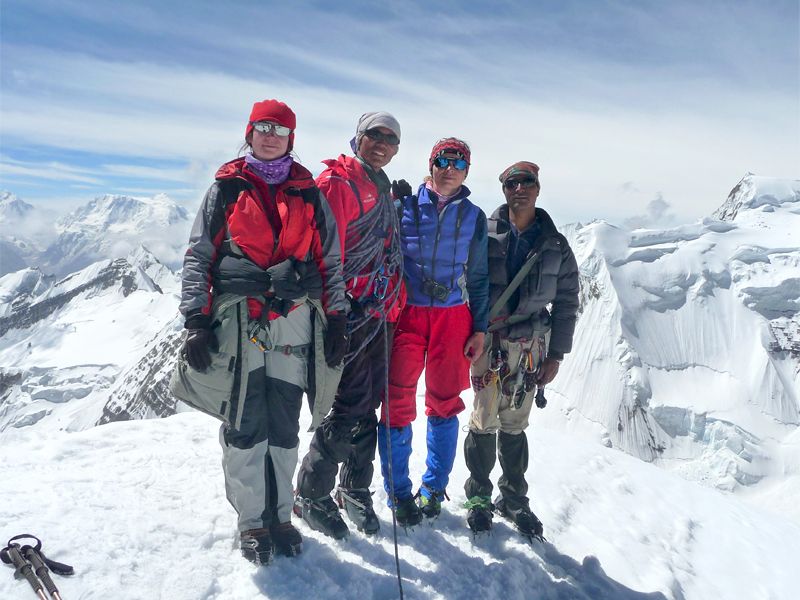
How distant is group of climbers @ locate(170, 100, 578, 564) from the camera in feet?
14.0

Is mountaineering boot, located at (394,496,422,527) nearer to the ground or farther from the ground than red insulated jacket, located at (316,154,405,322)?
nearer to the ground

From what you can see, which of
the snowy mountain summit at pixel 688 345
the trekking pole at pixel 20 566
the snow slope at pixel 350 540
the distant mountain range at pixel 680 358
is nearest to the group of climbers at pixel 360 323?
the snow slope at pixel 350 540

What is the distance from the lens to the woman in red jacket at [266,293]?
416 centimetres

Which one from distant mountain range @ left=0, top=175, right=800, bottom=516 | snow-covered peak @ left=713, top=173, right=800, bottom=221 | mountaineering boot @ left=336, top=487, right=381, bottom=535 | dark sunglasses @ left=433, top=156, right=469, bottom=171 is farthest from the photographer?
snow-covered peak @ left=713, top=173, right=800, bottom=221

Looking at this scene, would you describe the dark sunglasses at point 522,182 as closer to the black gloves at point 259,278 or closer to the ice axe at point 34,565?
the black gloves at point 259,278

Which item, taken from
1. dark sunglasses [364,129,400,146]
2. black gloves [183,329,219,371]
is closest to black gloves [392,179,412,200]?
dark sunglasses [364,129,400,146]

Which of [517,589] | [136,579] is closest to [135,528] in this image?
[136,579]

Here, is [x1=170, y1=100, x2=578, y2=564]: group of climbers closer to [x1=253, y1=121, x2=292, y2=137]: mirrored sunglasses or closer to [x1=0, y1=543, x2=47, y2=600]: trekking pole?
[x1=253, y1=121, x2=292, y2=137]: mirrored sunglasses

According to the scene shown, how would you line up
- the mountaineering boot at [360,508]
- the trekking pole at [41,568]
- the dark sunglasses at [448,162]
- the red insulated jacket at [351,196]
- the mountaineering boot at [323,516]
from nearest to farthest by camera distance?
the trekking pole at [41,568], the red insulated jacket at [351,196], the mountaineering boot at [323,516], the mountaineering boot at [360,508], the dark sunglasses at [448,162]

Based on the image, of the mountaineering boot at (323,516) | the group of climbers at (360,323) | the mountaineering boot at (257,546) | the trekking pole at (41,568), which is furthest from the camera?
the mountaineering boot at (323,516)

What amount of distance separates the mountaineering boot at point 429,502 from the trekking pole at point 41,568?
3.44 meters

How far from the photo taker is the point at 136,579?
3.95 metres

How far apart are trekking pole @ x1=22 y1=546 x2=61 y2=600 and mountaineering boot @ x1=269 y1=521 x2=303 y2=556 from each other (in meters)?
1.70

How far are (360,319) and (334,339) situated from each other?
607mm
